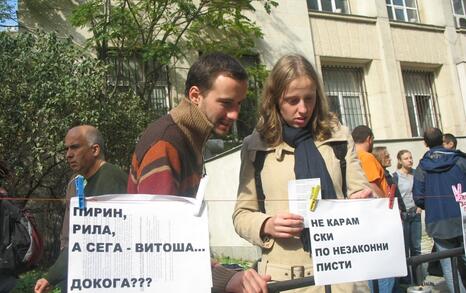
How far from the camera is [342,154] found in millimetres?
2494

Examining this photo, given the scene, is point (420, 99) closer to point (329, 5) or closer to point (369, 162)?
point (329, 5)

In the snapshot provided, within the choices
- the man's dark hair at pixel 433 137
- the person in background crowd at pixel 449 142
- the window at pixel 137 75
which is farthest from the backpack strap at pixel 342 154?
the window at pixel 137 75

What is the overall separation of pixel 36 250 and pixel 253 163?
230cm

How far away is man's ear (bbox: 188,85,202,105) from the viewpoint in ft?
7.40

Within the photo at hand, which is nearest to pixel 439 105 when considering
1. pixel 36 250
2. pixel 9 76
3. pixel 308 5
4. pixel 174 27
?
pixel 308 5

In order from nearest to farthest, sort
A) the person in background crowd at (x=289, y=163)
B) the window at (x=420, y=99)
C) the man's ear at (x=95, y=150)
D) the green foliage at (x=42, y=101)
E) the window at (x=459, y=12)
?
the person in background crowd at (x=289, y=163) → the man's ear at (x=95, y=150) → the green foliage at (x=42, y=101) → the window at (x=420, y=99) → the window at (x=459, y=12)

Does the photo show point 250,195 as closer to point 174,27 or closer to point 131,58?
point 174,27

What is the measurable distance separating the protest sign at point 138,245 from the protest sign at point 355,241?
0.57m

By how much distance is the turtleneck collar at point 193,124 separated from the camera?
6.97 ft

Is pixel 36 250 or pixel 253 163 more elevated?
pixel 253 163

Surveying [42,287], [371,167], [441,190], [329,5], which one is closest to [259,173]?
[42,287]

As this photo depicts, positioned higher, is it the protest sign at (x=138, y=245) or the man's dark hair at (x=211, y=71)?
the man's dark hair at (x=211, y=71)

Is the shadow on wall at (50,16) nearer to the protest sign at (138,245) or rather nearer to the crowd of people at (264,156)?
the crowd of people at (264,156)

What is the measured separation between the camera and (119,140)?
1005 cm
